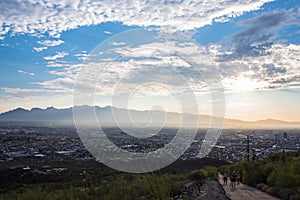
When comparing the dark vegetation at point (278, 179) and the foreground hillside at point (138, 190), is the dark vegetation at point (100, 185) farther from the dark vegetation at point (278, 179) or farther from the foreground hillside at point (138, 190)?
the dark vegetation at point (278, 179)

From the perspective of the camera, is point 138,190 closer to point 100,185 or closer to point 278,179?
point 100,185

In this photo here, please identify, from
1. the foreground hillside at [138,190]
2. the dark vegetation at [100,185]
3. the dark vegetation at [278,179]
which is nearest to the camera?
the foreground hillside at [138,190]

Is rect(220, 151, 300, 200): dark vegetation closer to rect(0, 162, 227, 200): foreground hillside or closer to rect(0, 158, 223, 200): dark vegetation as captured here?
rect(0, 162, 227, 200): foreground hillside

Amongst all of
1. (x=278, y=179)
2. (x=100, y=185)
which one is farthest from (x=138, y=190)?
(x=278, y=179)

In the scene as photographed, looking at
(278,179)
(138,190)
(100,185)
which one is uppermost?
(278,179)

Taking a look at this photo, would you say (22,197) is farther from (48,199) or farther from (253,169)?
(253,169)

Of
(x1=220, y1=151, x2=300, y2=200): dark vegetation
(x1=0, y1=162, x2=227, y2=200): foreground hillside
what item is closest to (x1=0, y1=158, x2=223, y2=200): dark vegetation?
(x1=0, y1=162, x2=227, y2=200): foreground hillside

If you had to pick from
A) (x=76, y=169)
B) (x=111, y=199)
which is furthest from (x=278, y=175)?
(x=76, y=169)

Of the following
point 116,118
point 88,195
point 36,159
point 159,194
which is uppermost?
point 116,118

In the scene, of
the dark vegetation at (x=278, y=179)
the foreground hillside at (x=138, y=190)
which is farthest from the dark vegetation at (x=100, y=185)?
the dark vegetation at (x=278, y=179)

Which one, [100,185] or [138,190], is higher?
[138,190]

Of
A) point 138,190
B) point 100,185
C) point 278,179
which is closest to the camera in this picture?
point 138,190
